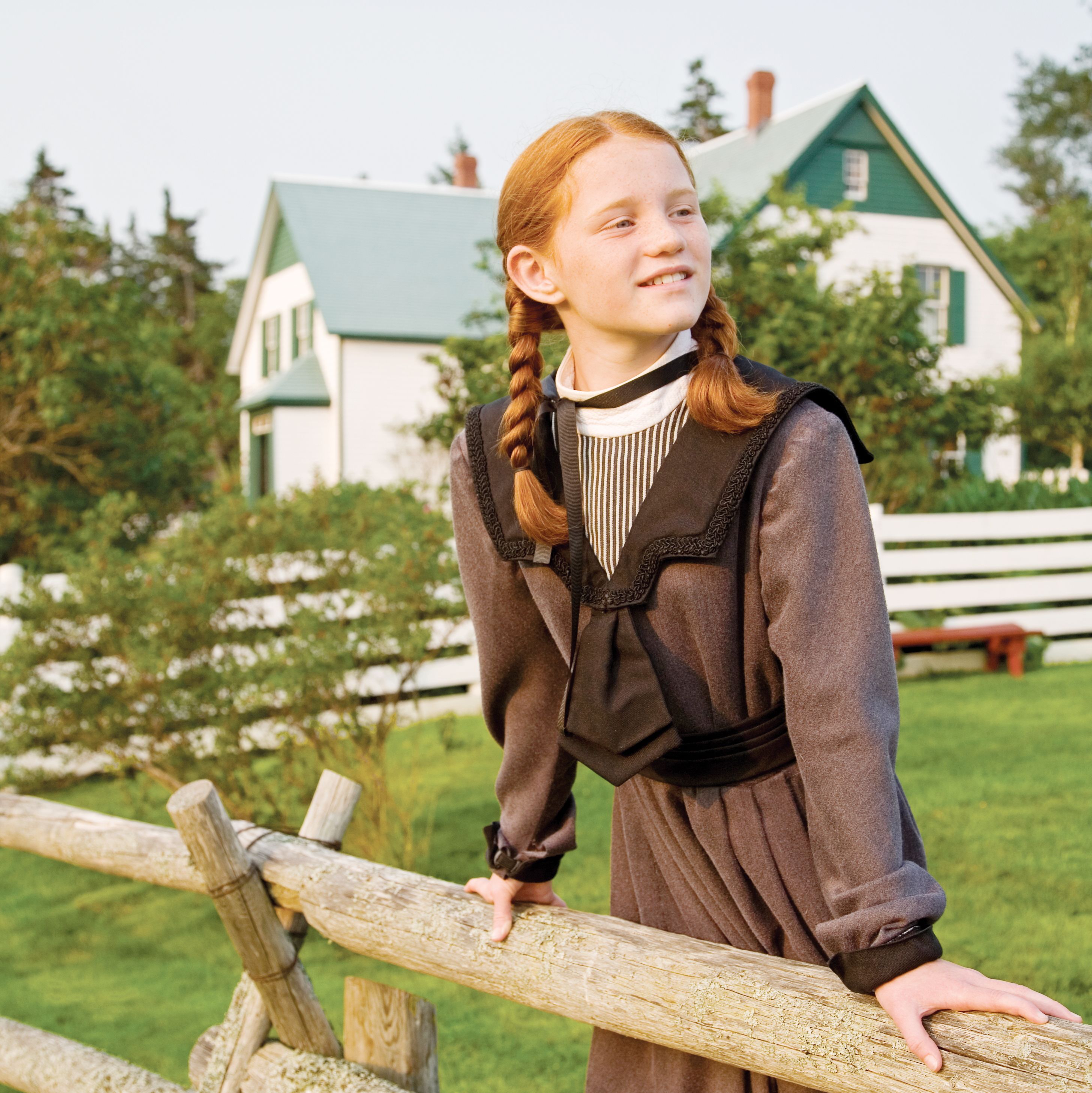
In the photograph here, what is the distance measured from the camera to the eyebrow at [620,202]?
1786mm

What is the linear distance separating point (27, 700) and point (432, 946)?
386 cm

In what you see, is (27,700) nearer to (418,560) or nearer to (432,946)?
(418,560)

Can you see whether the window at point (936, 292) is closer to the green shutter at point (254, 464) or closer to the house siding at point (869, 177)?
the house siding at point (869, 177)

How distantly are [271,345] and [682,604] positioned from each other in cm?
2457

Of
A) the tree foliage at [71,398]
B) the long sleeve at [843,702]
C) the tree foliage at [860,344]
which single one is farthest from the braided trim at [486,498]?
the tree foliage at [71,398]

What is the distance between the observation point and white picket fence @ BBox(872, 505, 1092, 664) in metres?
9.39

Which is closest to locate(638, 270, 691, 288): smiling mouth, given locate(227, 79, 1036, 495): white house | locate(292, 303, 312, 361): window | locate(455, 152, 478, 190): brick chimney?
locate(227, 79, 1036, 495): white house

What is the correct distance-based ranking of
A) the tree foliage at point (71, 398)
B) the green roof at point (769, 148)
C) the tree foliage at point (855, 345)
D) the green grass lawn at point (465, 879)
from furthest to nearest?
the green roof at point (769, 148), the tree foliage at point (71, 398), the tree foliage at point (855, 345), the green grass lawn at point (465, 879)

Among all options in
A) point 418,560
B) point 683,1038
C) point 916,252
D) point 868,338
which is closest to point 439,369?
point 868,338

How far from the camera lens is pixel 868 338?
35.5 feet

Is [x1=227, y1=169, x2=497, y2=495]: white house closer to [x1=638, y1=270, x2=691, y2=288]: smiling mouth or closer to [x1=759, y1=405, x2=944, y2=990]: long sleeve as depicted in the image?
[x1=638, y1=270, x2=691, y2=288]: smiling mouth

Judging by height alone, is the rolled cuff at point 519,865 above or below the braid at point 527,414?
below

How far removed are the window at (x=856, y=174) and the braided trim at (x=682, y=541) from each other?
2081 centimetres

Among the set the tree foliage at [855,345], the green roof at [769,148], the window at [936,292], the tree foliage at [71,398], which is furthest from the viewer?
the window at [936,292]
